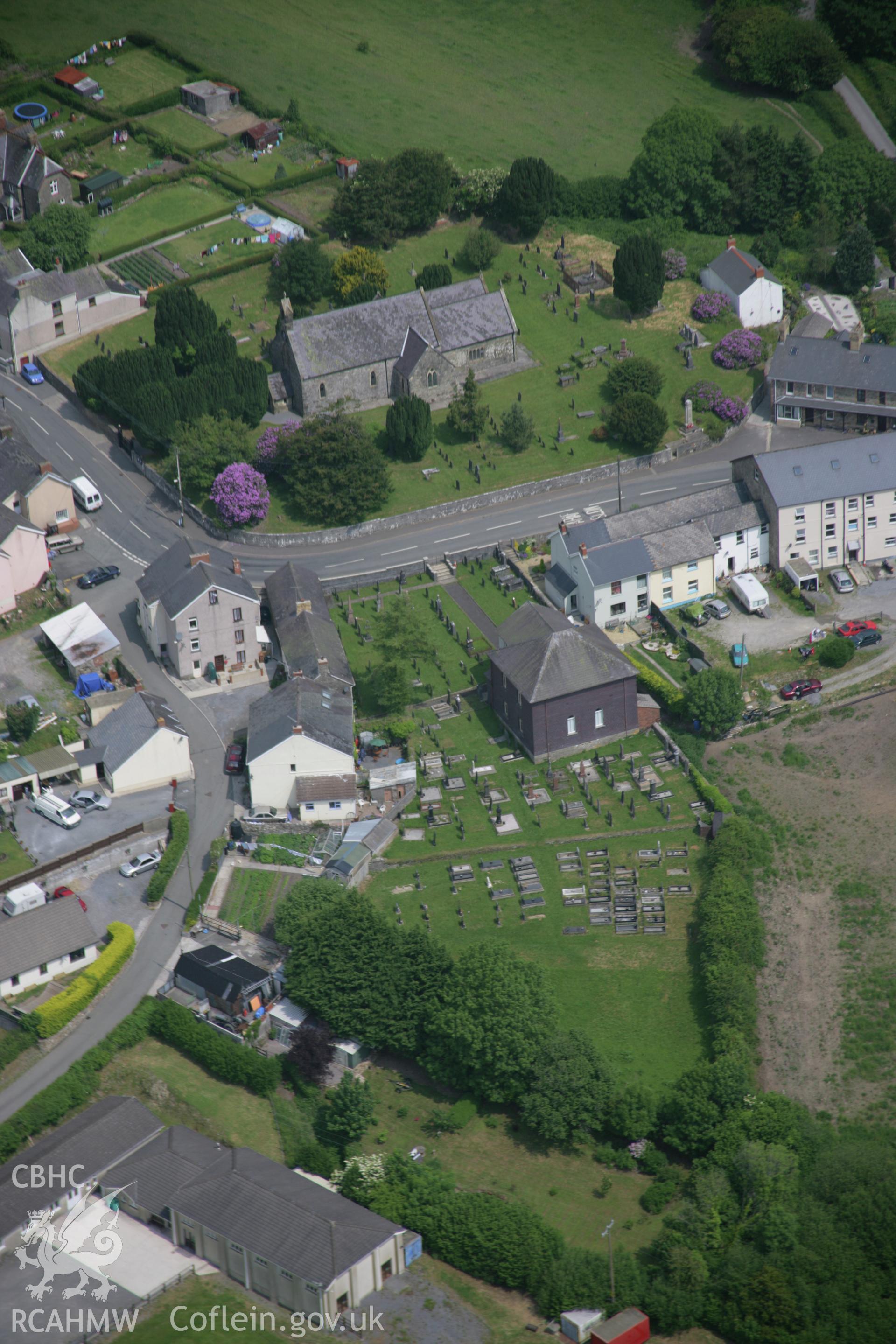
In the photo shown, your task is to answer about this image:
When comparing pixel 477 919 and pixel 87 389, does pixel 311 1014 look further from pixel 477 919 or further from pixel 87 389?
pixel 87 389

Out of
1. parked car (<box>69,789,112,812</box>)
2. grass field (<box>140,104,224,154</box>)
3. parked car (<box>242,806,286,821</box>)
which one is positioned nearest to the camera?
parked car (<box>242,806,286,821</box>)

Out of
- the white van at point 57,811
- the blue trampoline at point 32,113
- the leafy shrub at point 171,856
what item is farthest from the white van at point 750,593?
the blue trampoline at point 32,113

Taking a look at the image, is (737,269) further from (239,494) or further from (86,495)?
(86,495)

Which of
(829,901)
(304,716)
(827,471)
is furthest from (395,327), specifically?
(829,901)

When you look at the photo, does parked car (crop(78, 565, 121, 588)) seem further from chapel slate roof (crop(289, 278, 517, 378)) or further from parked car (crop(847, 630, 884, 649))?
parked car (crop(847, 630, 884, 649))

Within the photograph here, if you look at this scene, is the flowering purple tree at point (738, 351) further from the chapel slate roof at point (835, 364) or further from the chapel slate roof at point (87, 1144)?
the chapel slate roof at point (87, 1144)

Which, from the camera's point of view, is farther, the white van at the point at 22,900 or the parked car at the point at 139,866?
the parked car at the point at 139,866

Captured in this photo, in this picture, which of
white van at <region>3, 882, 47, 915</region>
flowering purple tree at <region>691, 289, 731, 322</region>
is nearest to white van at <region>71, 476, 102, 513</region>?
white van at <region>3, 882, 47, 915</region>
